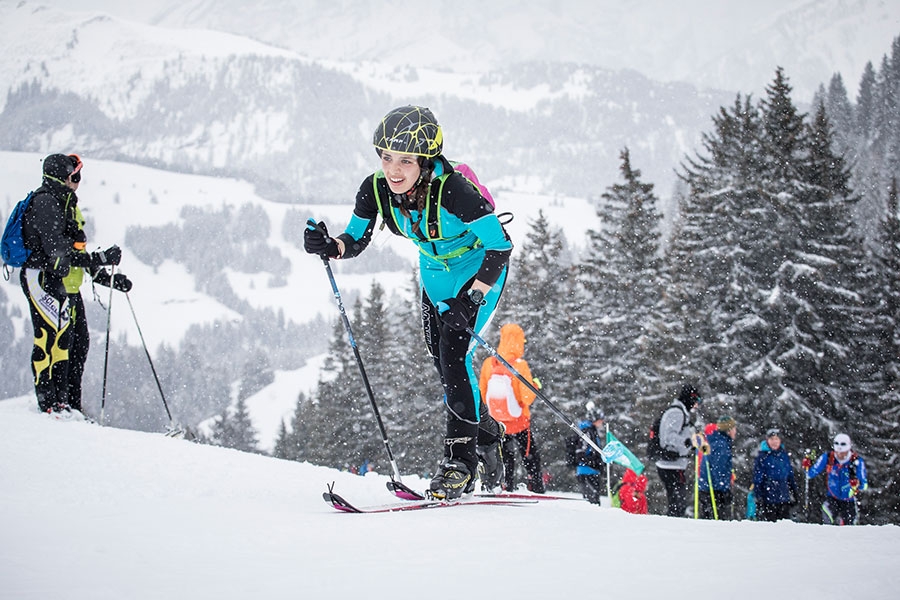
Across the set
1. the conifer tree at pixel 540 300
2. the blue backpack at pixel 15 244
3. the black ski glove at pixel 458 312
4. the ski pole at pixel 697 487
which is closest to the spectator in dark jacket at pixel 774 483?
the ski pole at pixel 697 487

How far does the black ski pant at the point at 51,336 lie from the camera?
654cm

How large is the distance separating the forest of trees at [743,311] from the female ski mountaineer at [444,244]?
1511 cm

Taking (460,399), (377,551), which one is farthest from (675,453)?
(377,551)

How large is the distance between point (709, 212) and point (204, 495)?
21250 millimetres

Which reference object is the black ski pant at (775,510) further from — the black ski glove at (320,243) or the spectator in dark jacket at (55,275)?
the spectator in dark jacket at (55,275)

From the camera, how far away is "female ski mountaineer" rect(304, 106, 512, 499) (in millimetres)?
4129

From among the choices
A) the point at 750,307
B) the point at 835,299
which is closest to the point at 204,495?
the point at 750,307

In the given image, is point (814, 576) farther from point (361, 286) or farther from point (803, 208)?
point (361, 286)

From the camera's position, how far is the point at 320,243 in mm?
4617

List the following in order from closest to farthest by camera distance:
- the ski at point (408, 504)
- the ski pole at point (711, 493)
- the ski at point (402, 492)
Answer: the ski at point (408, 504)
the ski at point (402, 492)
the ski pole at point (711, 493)

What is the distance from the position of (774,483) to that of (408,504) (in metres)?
7.47

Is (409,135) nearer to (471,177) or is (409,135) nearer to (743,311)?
(471,177)

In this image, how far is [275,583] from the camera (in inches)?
81.8

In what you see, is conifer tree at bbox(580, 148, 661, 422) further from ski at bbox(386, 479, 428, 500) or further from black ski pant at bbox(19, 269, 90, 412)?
ski at bbox(386, 479, 428, 500)
